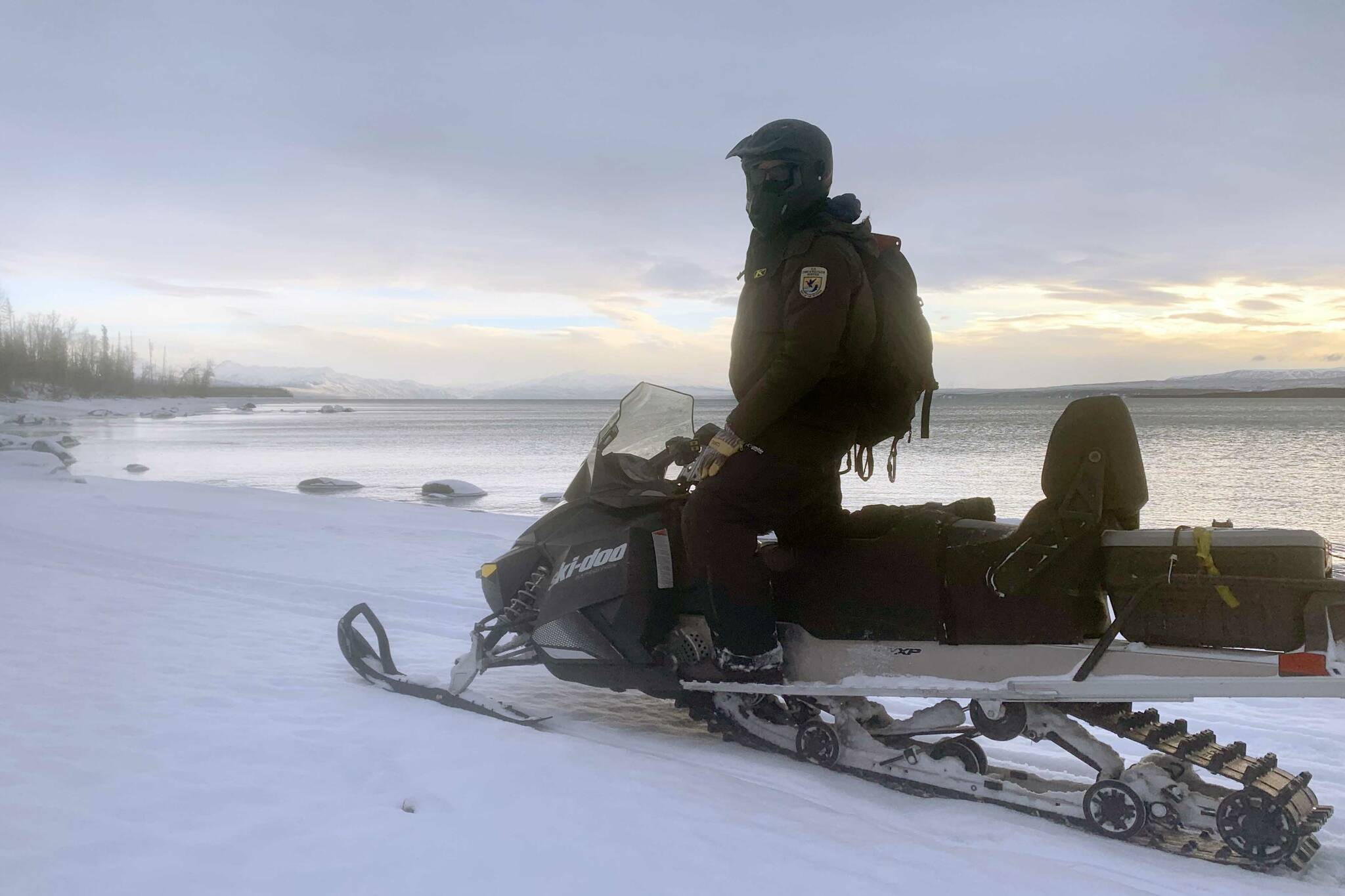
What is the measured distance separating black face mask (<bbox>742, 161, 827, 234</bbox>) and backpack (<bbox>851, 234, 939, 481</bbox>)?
24 cm

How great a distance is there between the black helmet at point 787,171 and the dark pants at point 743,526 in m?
0.78

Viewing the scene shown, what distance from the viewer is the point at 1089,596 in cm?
267

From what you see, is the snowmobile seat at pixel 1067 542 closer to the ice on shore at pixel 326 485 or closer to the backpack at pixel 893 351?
the backpack at pixel 893 351

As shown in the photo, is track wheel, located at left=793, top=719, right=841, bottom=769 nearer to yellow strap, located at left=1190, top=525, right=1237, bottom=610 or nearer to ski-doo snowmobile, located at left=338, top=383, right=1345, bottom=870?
ski-doo snowmobile, located at left=338, top=383, right=1345, bottom=870

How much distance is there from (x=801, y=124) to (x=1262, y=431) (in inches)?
1859

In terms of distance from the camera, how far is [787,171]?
116 inches

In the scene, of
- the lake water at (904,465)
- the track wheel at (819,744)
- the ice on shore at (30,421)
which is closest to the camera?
the track wheel at (819,744)

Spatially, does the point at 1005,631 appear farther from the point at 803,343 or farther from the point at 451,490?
the point at 451,490

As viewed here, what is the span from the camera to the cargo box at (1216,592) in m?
2.32

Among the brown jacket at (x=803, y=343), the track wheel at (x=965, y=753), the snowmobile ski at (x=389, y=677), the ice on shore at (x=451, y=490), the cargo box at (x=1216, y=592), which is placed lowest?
the ice on shore at (x=451, y=490)

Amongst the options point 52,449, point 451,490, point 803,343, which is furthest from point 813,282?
point 52,449

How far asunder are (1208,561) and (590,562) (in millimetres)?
1981

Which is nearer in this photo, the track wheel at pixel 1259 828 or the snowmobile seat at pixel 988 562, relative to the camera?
the track wheel at pixel 1259 828

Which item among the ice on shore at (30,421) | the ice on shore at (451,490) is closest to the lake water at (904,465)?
the ice on shore at (451,490)
